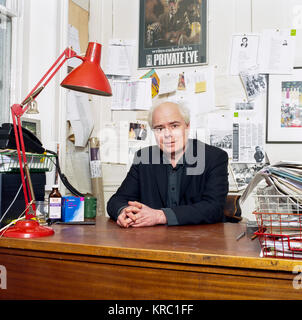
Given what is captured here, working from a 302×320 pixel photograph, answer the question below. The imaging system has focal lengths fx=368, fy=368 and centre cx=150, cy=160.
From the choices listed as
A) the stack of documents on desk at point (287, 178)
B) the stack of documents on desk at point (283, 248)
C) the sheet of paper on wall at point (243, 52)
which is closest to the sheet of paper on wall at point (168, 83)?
the sheet of paper on wall at point (243, 52)

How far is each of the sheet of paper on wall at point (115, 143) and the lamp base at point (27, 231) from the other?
1.59 metres

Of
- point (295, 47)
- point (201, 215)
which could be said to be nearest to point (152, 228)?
point (201, 215)

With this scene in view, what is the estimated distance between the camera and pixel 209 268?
0.97m

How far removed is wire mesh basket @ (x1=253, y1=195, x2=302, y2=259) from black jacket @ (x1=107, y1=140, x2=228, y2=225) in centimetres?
73

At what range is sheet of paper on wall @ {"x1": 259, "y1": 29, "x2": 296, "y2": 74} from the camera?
2496mm

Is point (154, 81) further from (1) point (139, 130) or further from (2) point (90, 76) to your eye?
(2) point (90, 76)

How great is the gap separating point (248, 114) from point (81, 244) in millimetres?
1806

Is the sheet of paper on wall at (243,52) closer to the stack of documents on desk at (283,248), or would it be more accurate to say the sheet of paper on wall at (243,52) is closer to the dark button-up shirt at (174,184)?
the dark button-up shirt at (174,184)

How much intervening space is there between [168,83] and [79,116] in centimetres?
71

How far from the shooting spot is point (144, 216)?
1.54 meters

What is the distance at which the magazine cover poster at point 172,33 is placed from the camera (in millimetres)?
2711

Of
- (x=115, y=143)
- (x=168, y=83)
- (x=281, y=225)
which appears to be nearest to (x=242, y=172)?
(x=168, y=83)

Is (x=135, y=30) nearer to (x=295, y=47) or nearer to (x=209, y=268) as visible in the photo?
(x=295, y=47)
